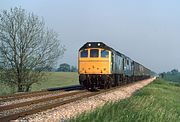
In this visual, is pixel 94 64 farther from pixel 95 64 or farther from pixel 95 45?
pixel 95 45

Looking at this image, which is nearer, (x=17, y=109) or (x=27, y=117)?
(x=27, y=117)

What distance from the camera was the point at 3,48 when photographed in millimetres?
29344

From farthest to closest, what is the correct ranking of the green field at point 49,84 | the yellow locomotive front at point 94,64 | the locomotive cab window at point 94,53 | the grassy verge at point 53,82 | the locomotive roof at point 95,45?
the grassy verge at point 53,82
the green field at point 49,84
the locomotive roof at point 95,45
the locomotive cab window at point 94,53
the yellow locomotive front at point 94,64

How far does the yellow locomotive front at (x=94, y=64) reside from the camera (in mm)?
25156

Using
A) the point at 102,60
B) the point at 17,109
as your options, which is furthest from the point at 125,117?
the point at 102,60

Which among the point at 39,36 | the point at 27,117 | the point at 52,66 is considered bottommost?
the point at 27,117

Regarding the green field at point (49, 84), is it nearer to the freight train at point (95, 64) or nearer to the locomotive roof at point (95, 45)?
the freight train at point (95, 64)

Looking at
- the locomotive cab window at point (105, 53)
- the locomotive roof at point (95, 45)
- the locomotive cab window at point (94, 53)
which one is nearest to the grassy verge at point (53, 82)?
the locomotive roof at point (95, 45)

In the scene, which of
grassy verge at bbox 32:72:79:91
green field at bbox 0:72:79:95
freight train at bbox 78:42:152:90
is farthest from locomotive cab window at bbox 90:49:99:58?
grassy verge at bbox 32:72:79:91

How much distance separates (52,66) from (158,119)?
75.4ft

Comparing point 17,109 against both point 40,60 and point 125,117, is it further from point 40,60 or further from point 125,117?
point 40,60

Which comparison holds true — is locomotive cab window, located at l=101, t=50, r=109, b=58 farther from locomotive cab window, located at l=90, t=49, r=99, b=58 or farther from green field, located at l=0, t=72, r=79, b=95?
green field, located at l=0, t=72, r=79, b=95

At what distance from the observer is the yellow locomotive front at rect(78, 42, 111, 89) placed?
990 inches

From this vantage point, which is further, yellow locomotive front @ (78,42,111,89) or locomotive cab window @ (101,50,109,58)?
locomotive cab window @ (101,50,109,58)
